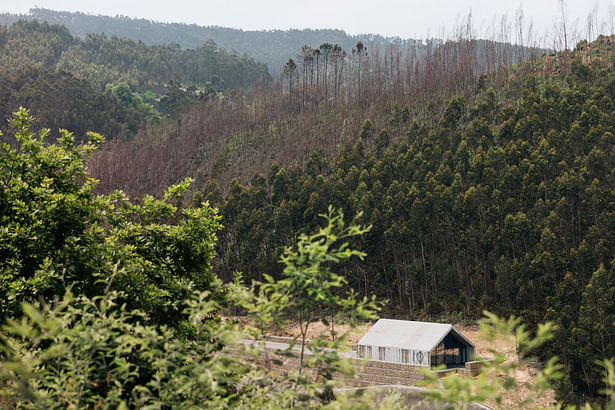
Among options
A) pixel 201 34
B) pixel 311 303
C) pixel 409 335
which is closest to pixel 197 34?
pixel 201 34

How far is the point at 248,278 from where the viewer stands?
30.3 m

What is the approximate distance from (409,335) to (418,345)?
2.88 feet

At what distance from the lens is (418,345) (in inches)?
769

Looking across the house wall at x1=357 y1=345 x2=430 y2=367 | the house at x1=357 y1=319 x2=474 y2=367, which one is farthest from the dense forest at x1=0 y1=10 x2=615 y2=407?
the house wall at x1=357 y1=345 x2=430 y2=367

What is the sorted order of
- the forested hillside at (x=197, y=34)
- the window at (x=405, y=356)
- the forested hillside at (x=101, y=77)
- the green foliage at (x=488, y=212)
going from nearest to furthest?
the window at (x=405, y=356) → the green foliage at (x=488, y=212) → the forested hillside at (x=101, y=77) → the forested hillside at (x=197, y=34)

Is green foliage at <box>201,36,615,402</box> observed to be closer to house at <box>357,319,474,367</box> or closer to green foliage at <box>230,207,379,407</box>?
house at <box>357,319,474,367</box>

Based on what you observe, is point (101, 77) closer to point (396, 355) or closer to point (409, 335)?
point (409, 335)

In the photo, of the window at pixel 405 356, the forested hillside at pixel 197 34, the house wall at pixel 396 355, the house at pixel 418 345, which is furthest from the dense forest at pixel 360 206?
the forested hillside at pixel 197 34

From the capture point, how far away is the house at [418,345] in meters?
19.4

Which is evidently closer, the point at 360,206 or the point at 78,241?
the point at 78,241

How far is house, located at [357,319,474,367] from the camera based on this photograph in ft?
63.7

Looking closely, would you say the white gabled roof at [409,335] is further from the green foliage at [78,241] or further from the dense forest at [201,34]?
the dense forest at [201,34]

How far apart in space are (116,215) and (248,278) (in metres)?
23.2

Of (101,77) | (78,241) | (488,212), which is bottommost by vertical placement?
(488,212)
